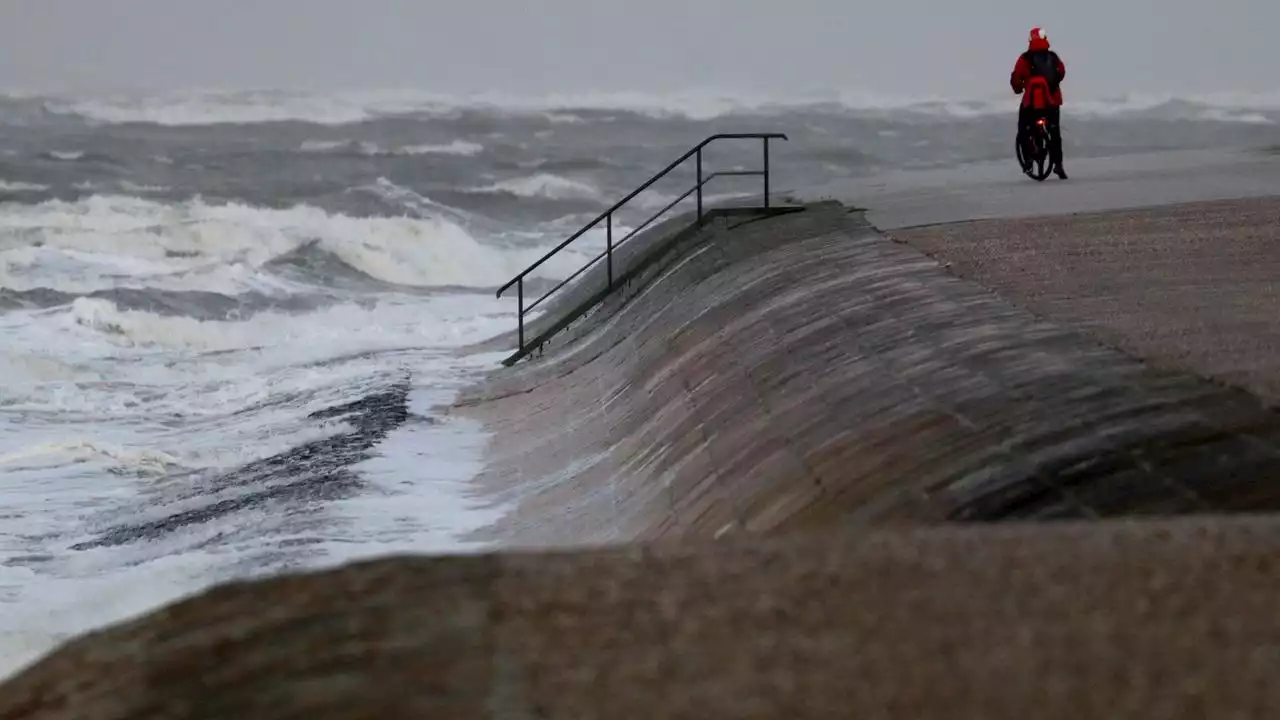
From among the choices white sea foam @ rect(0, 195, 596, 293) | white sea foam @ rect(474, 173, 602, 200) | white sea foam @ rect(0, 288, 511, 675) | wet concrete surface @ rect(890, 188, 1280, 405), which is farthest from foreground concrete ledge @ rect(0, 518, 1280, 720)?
white sea foam @ rect(474, 173, 602, 200)

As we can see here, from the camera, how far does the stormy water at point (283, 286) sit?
8648 mm

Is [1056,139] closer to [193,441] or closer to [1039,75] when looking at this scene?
[1039,75]

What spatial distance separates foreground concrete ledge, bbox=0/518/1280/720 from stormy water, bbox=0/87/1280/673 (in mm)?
4716

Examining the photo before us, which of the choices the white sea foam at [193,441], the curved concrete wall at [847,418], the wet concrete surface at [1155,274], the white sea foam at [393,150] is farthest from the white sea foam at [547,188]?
the wet concrete surface at [1155,274]

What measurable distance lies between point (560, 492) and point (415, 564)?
194 inches

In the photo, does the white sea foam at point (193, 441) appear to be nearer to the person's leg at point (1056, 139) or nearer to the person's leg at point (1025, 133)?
the person's leg at point (1025, 133)

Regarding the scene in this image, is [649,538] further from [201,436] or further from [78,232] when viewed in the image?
[78,232]

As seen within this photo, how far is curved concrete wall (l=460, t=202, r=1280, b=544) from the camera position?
475 centimetres

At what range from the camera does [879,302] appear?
7863 millimetres

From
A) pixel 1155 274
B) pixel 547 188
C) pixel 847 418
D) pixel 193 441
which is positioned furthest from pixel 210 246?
pixel 847 418

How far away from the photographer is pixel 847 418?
6059mm

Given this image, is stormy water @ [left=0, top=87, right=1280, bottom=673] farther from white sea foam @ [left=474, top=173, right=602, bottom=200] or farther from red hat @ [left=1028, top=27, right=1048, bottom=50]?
red hat @ [left=1028, top=27, right=1048, bottom=50]

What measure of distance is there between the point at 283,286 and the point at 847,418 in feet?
54.8

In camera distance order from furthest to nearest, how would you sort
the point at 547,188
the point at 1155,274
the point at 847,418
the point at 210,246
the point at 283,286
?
the point at 547,188, the point at 210,246, the point at 283,286, the point at 1155,274, the point at 847,418
